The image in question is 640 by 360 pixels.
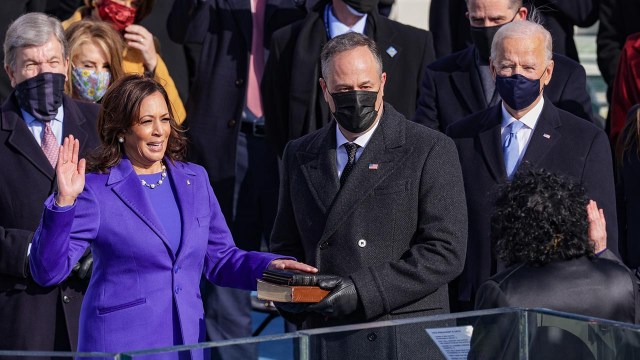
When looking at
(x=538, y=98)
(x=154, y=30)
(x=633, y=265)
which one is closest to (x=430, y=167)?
(x=538, y=98)

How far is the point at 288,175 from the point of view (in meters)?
4.81

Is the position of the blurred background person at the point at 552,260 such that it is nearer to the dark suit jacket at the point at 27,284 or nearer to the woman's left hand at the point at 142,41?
the dark suit jacket at the point at 27,284

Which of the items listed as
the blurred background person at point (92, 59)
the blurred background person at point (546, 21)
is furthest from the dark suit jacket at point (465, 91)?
the blurred background person at point (92, 59)

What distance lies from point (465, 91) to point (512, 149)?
2.03ft

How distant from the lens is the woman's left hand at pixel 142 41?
6.61 m

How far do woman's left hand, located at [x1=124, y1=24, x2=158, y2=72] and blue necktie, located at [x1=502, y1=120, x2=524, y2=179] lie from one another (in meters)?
2.17

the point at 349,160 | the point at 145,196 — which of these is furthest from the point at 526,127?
the point at 145,196

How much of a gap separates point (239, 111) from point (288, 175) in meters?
2.25

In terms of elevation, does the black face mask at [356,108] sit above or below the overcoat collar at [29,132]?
above

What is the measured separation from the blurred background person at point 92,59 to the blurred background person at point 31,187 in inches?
24.0

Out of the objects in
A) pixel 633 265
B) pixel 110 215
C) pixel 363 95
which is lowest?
pixel 633 265

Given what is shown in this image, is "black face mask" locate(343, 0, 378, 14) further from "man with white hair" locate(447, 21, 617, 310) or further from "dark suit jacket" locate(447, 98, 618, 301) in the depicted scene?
"dark suit jacket" locate(447, 98, 618, 301)

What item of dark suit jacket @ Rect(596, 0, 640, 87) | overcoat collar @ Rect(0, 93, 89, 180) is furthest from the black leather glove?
dark suit jacket @ Rect(596, 0, 640, 87)

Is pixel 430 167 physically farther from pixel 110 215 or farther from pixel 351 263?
pixel 110 215
